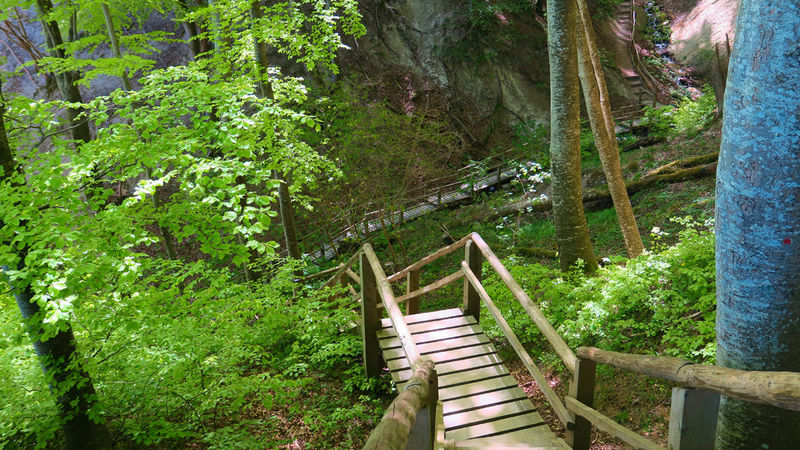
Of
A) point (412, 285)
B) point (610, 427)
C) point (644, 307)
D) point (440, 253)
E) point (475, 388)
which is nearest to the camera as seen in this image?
point (610, 427)

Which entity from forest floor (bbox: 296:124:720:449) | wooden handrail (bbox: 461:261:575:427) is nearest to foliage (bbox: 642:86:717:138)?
forest floor (bbox: 296:124:720:449)

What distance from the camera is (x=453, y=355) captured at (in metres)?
5.35

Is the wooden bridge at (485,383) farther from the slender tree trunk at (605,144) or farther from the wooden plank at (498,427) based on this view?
the slender tree trunk at (605,144)

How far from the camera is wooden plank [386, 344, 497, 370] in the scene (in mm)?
5254

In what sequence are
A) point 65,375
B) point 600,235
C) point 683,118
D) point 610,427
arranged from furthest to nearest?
point 683,118, point 600,235, point 65,375, point 610,427

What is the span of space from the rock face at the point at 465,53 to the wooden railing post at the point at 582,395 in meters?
17.4

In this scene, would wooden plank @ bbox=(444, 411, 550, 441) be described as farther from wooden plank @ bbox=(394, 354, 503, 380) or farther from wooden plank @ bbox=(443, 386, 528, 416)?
wooden plank @ bbox=(394, 354, 503, 380)

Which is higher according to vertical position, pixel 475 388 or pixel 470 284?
pixel 470 284

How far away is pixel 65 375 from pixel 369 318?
295cm

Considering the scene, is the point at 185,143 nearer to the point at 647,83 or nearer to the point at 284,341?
the point at 284,341

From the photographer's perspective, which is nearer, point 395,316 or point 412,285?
point 395,316

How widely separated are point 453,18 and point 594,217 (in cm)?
1156

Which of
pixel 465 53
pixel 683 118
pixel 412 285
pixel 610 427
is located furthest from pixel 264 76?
pixel 683 118

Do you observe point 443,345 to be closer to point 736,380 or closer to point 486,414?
point 486,414
